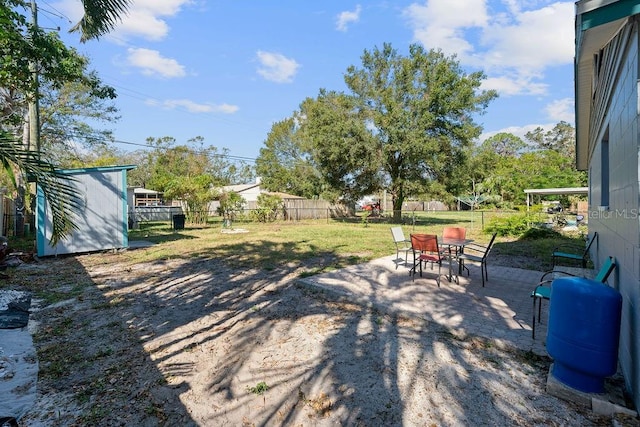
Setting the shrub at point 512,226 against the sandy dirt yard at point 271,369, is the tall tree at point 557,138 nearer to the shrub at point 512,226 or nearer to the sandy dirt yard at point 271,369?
the shrub at point 512,226

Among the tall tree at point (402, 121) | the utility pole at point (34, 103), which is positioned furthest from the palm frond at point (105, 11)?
the tall tree at point (402, 121)

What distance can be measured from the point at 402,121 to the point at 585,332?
18269 millimetres

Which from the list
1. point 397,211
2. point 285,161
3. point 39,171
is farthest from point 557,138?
point 39,171

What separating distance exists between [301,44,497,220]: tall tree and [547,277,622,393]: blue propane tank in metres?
17.1

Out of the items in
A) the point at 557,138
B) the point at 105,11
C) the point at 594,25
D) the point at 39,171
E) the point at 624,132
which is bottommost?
the point at 39,171

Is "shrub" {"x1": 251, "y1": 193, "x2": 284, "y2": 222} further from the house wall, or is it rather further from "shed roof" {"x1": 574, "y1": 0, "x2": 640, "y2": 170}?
the house wall

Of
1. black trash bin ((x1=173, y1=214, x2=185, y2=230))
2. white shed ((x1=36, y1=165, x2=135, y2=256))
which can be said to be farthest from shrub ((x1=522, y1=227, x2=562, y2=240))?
black trash bin ((x1=173, y1=214, x2=185, y2=230))

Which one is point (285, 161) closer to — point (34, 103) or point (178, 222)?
point (178, 222)

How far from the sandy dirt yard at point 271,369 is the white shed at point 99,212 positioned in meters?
5.25

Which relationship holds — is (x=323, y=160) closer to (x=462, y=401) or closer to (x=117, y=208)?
(x=117, y=208)

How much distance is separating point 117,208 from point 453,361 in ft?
34.2

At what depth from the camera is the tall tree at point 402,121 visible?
19547 millimetres

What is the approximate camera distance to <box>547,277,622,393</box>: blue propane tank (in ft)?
7.65

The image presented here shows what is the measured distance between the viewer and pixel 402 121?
63.4 feet
